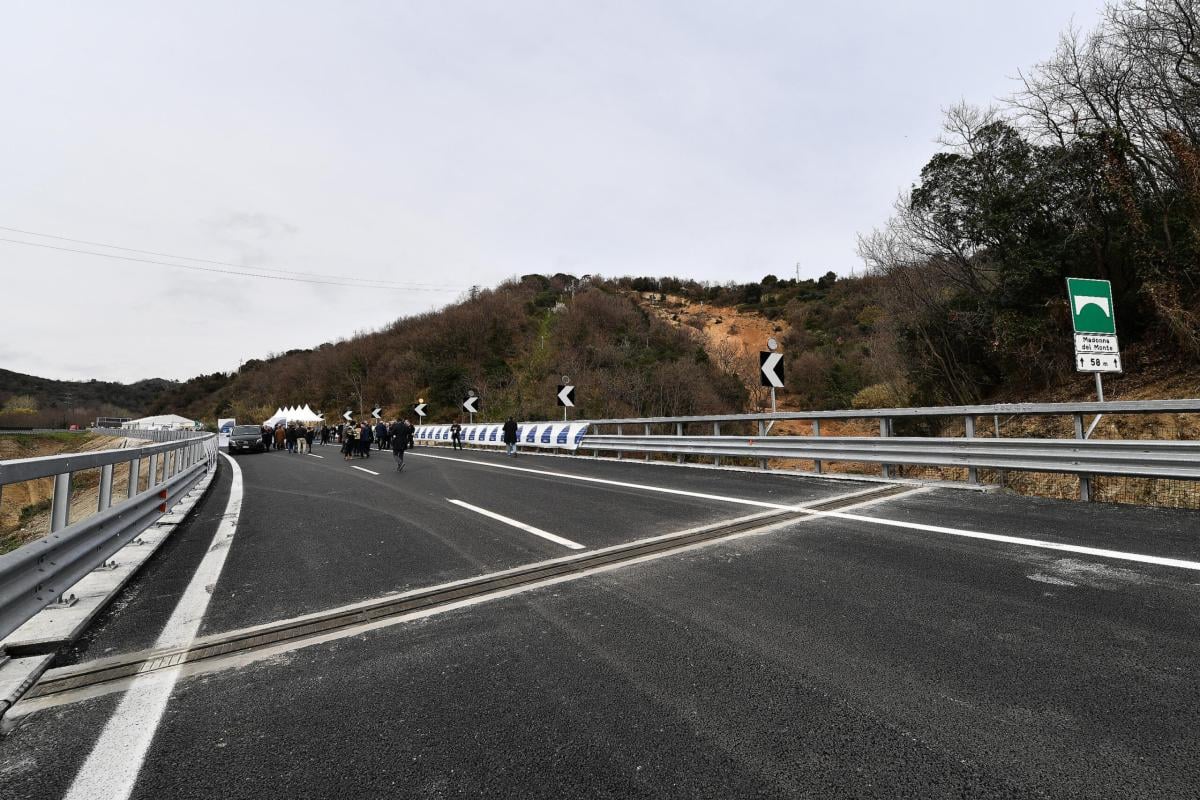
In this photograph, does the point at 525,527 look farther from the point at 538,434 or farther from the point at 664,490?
the point at 538,434

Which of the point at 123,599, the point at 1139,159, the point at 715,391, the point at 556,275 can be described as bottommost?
the point at 123,599

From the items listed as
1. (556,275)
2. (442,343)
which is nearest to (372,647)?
(442,343)

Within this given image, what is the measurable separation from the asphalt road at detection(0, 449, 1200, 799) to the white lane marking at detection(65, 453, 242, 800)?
0.11 feet

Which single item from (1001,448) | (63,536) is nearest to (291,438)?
(63,536)

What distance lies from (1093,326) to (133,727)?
11162 millimetres

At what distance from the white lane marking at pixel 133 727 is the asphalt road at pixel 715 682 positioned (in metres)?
0.03

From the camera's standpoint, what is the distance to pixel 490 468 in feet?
49.9

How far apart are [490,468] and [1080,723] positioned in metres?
13.9

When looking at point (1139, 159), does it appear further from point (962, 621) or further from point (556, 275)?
point (556, 275)

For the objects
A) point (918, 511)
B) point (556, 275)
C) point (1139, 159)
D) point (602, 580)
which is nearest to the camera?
point (602, 580)

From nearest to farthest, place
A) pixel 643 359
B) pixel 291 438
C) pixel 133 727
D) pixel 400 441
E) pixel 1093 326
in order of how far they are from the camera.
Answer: pixel 133 727 → pixel 1093 326 → pixel 400 441 → pixel 291 438 → pixel 643 359

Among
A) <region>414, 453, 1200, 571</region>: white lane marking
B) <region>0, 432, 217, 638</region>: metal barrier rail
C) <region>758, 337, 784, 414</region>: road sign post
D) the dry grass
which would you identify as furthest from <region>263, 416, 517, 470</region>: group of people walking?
<region>414, 453, 1200, 571</region>: white lane marking

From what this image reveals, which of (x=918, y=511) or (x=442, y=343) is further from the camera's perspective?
(x=442, y=343)

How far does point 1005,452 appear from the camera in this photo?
769 centimetres
